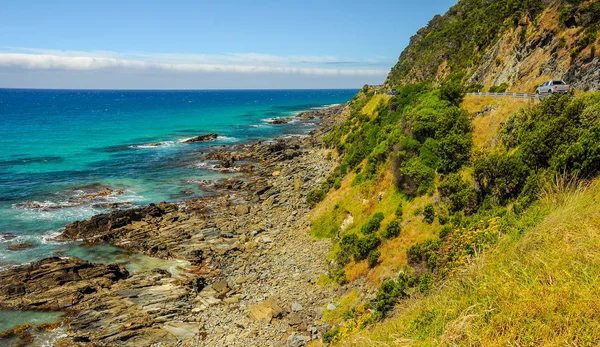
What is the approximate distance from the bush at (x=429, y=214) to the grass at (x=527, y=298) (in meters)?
11.8

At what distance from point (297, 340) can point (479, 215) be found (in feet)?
37.4

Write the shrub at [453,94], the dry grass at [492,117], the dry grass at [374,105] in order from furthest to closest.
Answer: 1. the dry grass at [374,105]
2. the shrub at [453,94]
3. the dry grass at [492,117]

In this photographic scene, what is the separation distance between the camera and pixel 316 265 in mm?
27578

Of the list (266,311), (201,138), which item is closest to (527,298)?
(266,311)

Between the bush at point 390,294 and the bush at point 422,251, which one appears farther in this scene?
the bush at point 422,251

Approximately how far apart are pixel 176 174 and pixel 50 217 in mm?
20532

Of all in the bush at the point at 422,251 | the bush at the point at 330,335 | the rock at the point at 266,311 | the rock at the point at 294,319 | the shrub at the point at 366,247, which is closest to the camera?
the bush at the point at 330,335

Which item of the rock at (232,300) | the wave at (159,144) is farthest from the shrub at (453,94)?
the wave at (159,144)

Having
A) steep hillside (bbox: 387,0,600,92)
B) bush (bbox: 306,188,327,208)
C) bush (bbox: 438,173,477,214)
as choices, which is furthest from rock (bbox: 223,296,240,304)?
steep hillside (bbox: 387,0,600,92)

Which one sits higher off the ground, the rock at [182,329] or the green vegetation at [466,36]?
the green vegetation at [466,36]

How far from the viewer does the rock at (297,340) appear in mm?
19561

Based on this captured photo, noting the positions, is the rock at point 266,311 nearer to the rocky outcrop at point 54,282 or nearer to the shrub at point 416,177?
the shrub at point 416,177

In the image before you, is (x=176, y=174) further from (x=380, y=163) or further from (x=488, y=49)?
(x=488, y=49)

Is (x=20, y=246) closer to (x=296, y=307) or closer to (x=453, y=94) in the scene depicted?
(x=296, y=307)
